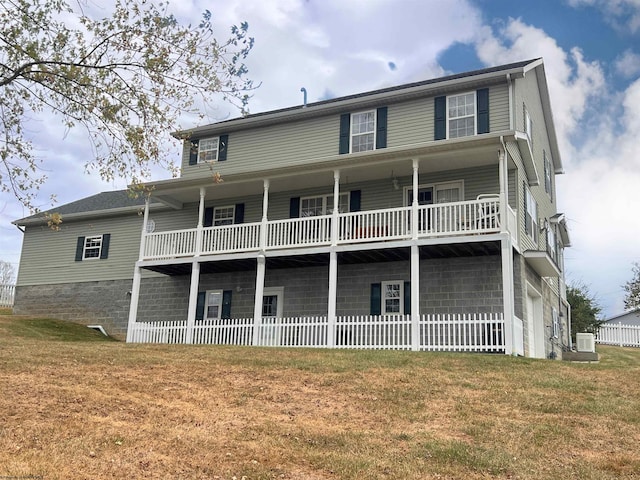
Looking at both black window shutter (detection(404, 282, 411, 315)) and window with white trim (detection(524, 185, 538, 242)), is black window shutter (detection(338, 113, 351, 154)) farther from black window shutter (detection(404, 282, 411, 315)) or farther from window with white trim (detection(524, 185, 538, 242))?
window with white trim (detection(524, 185, 538, 242))

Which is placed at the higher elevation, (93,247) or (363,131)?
(363,131)

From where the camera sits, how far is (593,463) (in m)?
6.96

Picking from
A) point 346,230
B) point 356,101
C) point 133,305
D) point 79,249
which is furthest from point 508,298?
point 79,249

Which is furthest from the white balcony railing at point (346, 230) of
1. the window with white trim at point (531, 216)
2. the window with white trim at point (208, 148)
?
the window with white trim at point (208, 148)

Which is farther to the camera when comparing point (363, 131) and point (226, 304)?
point (226, 304)

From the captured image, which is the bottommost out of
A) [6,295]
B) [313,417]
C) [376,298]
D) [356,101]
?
[313,417]

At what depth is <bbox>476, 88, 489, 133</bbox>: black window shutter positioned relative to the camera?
709 inches

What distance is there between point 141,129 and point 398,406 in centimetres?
636

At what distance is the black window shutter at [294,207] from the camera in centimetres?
1977

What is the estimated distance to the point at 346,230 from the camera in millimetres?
17078

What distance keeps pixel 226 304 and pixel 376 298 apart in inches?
200

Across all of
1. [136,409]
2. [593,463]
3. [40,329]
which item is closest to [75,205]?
[40,329]

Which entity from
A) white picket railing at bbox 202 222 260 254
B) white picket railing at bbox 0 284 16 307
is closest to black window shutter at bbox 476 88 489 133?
white picket railing at bbox 202 222 260 254

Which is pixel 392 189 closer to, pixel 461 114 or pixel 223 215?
pixel 461 114
